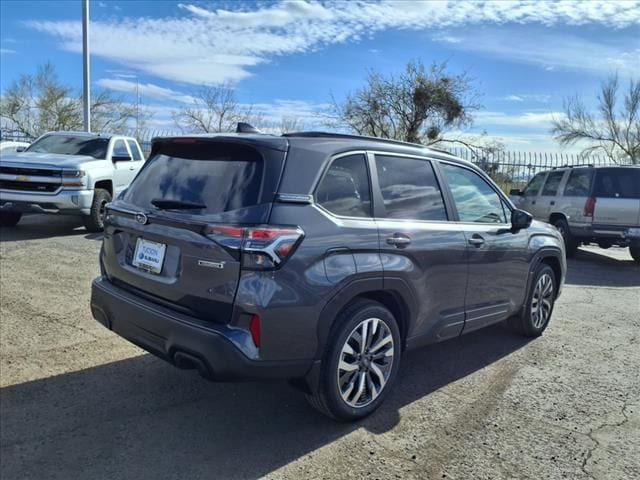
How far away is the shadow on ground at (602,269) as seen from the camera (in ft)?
27.9

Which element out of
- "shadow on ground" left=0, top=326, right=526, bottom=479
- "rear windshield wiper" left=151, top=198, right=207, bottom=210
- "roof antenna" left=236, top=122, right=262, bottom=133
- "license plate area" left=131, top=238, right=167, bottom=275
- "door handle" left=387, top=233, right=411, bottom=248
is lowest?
"shadow on ground" left=0, top=326, right=526, bottom=479

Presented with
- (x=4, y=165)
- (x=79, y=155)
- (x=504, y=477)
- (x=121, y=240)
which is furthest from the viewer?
(x=79, y=155)

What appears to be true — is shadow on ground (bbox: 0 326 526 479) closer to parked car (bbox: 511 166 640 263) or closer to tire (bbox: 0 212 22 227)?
parked car (bbox: 511 166 640 263)

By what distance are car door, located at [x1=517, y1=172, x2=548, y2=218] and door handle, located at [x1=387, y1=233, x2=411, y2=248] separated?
29.5 ft

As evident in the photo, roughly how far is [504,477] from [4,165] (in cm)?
926

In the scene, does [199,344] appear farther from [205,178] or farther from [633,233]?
[633,233]

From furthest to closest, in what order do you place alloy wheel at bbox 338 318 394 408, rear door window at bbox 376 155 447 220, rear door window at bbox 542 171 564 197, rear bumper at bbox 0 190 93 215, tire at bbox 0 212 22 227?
1. rear door window at bbox 542 171 564 197
2. tire at bbox 0 212 22 227
3. rear bumper at bbox 0 190 93 215
4. rear door window at bbox 376 155 447 220
5. alloy wheel at bbox 338 318 394 408

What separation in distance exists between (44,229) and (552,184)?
1023cm

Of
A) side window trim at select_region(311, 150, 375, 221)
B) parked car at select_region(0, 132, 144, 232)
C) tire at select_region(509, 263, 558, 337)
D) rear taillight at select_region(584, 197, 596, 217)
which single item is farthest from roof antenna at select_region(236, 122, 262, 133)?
rear taillight at select_region(584, 197, 596, 217)

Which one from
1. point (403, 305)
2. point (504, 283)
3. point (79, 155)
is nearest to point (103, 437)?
point (403, 305)

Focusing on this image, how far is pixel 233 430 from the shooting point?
336 centimetres

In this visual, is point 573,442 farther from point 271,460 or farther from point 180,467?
point 180,467

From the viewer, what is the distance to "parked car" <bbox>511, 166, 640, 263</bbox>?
31.7ft

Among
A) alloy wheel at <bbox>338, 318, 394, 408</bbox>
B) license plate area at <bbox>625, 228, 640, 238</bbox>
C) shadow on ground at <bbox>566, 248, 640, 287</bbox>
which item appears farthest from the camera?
license plate area at <bbox>625, 228, 640, 238</bbox>
